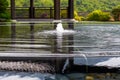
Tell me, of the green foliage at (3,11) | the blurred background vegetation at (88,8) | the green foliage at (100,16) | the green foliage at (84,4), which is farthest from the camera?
the green foliage at (84,4)

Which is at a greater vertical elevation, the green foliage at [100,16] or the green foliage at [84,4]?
the green foliage at [84,4]

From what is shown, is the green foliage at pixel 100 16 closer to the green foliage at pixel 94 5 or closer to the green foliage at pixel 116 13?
the green foliage at pixel 116 13

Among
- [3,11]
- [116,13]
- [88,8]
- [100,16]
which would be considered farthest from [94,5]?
[3,11]

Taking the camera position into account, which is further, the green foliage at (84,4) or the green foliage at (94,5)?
the green foliage at (94,5)

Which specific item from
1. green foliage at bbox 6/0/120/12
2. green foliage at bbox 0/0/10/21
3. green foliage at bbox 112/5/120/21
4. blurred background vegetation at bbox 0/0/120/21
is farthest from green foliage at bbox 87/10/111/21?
green foliage at bbox 6/0/120/12

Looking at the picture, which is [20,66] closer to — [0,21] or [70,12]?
[0,21]

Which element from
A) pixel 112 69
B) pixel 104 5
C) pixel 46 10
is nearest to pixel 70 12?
pixel 46 10

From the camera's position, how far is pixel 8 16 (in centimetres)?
2397

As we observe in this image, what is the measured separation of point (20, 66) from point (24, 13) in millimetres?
19528

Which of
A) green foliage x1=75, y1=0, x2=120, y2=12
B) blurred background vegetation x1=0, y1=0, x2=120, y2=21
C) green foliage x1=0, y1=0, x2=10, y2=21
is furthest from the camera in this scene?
green foliage x1=75, y1=0, x2=120, y2=12

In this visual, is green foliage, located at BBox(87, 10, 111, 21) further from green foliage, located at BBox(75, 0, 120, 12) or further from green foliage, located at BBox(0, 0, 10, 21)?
green foliage, located at BBox(75, 0, 120, 12)

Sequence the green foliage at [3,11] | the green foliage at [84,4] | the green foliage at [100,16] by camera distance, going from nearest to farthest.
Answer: the green foliage at [3,11], the green foliage at [100,16], the green foliage at [84,4]

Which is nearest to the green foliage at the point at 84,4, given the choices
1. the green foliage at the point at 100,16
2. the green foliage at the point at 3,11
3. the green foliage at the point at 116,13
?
the green foliage at the point at 116,13

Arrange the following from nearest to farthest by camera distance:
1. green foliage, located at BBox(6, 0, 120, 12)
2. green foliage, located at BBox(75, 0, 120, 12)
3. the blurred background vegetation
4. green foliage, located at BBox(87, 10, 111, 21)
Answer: green foliage, located at BBox(87, 10, 111, 21) → the blurred background vegetation → green foliage, located at BBox(6, 0, 120, 12) → green foliage, located at BBox(75, 0, 120, 12)
